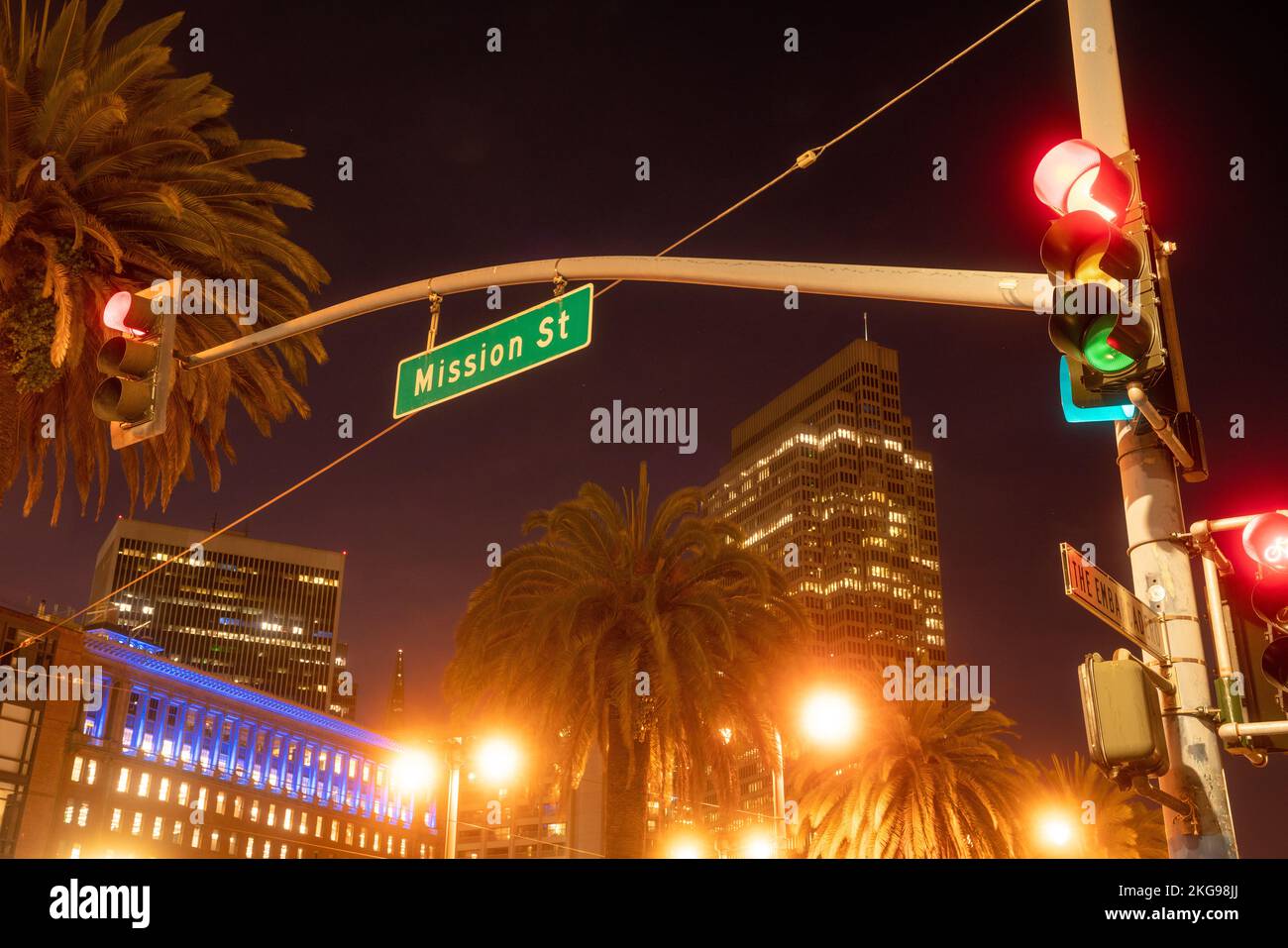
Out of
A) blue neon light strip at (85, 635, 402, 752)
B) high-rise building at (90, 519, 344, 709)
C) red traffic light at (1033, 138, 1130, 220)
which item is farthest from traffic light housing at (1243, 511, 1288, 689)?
high-rise building at (90, 519, 344, 709)

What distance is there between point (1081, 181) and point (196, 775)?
5439 inches

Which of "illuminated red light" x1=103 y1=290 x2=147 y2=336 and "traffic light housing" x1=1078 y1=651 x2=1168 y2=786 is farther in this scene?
"illuminated red light" x1=103 y1=290 x2=147 y2=336

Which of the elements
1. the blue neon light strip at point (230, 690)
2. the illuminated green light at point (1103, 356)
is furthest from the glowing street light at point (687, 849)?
the blue neon light strip at point (230, 690)

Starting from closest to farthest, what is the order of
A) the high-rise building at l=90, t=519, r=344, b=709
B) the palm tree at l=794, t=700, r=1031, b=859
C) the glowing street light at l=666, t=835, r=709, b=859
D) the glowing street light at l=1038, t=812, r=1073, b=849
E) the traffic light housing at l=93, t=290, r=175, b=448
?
the traffic light housing at l=93, t=290, r=175, b=448 < the palm tree at l=794, t=700, r=1031, b=859 < the glowing street light at l=1038, t=812, r=1073, b=849 < the glowing street light at l=666, t=835, r=709, b=859 < the high-rise building at l=90, t=519, r=344, b=709

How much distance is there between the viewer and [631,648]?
23812 mm

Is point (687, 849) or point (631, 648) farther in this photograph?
point (687, 849)

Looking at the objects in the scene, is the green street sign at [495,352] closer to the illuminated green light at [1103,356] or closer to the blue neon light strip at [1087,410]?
the blue neon light strip at [1087,410]

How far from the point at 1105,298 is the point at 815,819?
98.8 ft

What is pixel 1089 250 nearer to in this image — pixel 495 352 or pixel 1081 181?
pixel 1081 181

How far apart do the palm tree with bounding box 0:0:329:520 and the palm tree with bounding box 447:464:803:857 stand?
8.47 metres

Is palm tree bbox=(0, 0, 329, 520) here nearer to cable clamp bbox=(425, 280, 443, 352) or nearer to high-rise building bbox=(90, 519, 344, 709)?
cable clamp bbox=(425, 280, 443, 352)

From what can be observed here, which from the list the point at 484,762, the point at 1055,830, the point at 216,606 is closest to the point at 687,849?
the point at 1055,830

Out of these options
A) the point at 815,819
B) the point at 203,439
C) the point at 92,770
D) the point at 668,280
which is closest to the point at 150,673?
the point at 92,770

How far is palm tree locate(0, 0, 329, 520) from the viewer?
15.3 metres
